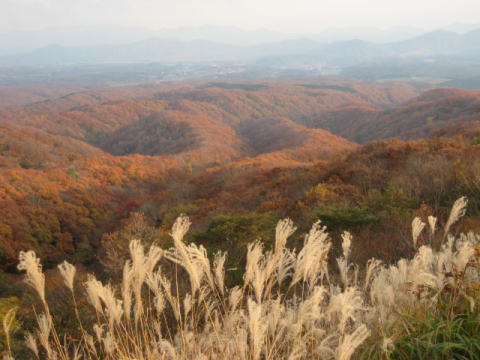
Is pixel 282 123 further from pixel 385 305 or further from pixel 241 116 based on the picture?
pixel 385 305

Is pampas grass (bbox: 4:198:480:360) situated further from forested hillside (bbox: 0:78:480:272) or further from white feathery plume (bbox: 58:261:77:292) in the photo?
forested hillside (bbox: 0:78:480:272)

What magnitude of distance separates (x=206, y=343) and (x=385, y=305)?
129 cm

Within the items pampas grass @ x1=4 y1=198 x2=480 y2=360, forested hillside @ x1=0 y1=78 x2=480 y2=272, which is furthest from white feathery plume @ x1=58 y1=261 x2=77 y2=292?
forested hillside @ x1=0 y1=78 x2=480 y2=272

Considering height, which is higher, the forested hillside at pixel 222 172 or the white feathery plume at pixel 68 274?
the white feathery plume at pixel 68 274

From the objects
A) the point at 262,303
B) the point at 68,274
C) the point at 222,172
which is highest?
the point at 68,274

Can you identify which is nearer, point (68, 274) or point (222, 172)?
point (68, 274)

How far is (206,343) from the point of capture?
234cm

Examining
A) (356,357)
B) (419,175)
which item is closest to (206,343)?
(356,357)

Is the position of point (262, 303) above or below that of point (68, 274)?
below

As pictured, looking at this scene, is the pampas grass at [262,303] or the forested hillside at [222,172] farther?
the forested hillside at [222,172]

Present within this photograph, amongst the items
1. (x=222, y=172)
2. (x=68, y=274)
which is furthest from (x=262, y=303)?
(x=222, y=172)

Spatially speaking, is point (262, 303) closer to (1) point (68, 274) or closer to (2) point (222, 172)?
(1) point (68, 274)

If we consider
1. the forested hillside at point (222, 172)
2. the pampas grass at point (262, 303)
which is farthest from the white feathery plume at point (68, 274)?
the forested hillside at point (222, 172)

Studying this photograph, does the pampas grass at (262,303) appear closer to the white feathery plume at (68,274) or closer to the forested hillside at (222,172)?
the white feathery plume at (68,274)
